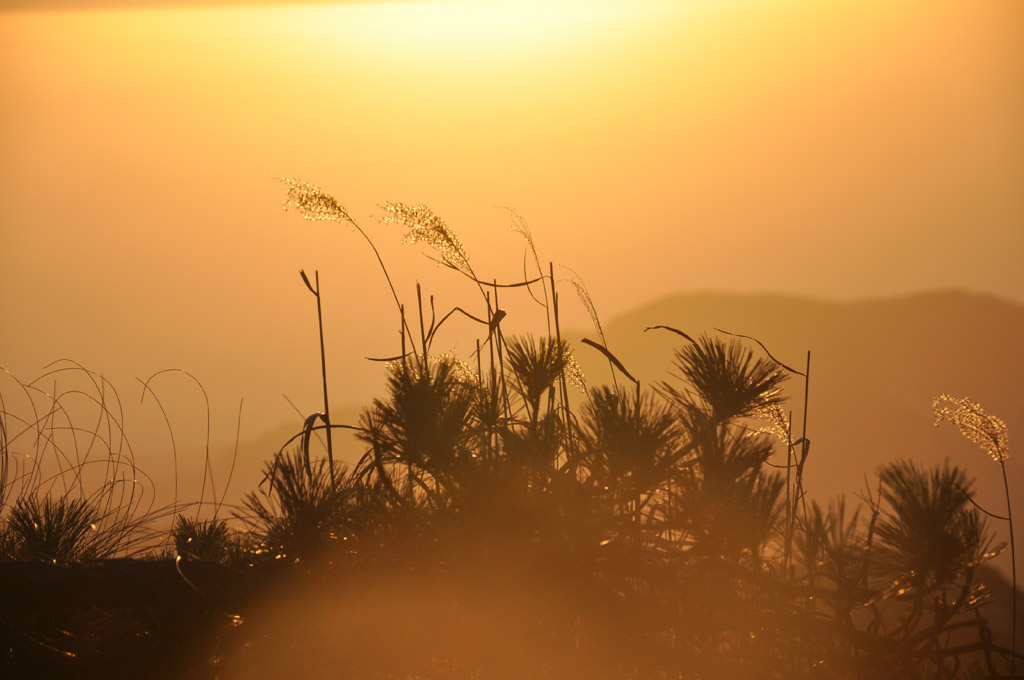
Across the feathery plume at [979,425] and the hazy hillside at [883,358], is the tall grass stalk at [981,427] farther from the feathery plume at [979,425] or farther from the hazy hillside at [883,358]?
the hazy hillside at [883,358]

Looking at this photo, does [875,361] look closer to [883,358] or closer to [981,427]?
[883,358]

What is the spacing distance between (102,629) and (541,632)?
1.60ft

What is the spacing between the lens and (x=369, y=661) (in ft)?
2.18

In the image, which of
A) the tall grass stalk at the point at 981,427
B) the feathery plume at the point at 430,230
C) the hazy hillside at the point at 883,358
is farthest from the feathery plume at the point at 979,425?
the feathery plume at the point at 430,230

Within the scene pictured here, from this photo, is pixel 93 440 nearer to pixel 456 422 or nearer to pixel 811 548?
pixel 456 422

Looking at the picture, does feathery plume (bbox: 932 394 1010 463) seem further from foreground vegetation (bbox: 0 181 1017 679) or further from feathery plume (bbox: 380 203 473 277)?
feathery plume (bbox: 380 203 473 277)

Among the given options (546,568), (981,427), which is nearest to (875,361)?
(981,427)

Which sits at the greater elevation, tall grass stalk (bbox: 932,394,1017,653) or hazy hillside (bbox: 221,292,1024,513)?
hazy hillside (bbox: 221,292,1024,513)

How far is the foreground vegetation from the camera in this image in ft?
2.07

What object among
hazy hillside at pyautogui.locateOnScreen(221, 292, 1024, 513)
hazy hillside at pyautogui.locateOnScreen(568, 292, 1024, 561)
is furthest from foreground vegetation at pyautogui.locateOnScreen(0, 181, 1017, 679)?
hazy hillside at pyautogui.locateOnScreen(568, 292, 1024, 561)

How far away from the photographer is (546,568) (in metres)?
0.63

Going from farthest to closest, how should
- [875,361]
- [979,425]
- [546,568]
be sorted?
1. [875,361]
2. [979,425]
3. [546,568]

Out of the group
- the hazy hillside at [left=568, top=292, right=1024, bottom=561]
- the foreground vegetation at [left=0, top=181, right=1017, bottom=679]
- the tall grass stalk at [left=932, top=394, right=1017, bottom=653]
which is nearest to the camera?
the foreground vegetation at [left=0, top=181, right=1017, bottom=679]

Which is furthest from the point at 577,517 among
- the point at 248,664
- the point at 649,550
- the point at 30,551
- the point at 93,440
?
the point at 93,440
